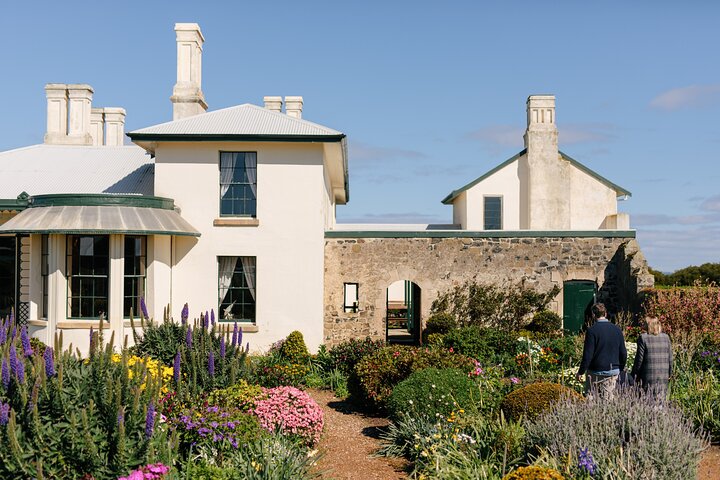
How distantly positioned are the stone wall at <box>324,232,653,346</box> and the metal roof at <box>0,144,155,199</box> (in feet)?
19.1

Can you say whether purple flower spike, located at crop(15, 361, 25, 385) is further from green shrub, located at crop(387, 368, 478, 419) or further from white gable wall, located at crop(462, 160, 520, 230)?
white gable wall, located at crop(462, 160, 520, 230)

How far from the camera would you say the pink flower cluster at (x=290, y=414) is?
940cm

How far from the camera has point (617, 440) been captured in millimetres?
7316

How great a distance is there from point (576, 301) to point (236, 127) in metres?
10.4

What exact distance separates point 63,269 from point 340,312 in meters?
6.94

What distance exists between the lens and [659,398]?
Answer: 28.6 ft

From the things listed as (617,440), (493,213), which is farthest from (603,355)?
(493,213)

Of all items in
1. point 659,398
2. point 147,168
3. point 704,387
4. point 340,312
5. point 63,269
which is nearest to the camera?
point 659,398

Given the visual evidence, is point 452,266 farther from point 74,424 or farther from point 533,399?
point 74,424

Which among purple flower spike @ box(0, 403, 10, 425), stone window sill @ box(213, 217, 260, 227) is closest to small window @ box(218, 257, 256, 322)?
stone window sill @ box(213, 217, 260, 227)

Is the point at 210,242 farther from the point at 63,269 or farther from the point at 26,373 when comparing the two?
the point at 26,373

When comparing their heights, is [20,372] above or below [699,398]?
above

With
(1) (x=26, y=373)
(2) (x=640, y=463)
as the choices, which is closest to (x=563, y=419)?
(2) (x=640, y=463)

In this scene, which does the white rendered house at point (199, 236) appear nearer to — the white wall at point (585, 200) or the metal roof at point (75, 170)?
the metal roof at point (75, 170)
